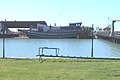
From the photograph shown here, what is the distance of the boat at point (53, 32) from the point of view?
424 ft

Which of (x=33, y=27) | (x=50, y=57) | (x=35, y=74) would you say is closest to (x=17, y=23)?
(x=33, y=27)

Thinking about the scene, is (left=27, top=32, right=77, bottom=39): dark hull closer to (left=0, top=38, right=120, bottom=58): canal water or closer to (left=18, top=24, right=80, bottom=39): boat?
(left=18, top=24, right=80, bottom=39): boat

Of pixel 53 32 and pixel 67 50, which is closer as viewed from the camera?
pixel 67 50

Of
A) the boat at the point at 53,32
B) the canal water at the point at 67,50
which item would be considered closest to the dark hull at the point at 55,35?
the boat at the point at 53,32

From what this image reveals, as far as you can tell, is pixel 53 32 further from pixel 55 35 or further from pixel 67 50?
pixel 67 50

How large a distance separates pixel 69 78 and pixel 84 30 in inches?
4862

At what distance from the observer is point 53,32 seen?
130 metres

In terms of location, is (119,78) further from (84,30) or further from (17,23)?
(17,23)

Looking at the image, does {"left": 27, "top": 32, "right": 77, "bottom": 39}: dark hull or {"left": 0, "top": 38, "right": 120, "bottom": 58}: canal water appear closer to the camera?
{"left": 0, "top": 38, "right": 120, "bottom": 58}: canal water

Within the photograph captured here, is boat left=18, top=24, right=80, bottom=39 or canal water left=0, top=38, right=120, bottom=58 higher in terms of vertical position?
boat left=18, top=24, right=80, bottom=39

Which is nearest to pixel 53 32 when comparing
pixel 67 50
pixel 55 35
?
pixel 55 35

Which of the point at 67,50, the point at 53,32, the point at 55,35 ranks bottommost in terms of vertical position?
the point at 67,50

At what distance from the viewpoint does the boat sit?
129 meters

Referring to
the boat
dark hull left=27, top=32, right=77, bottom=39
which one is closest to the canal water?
dark hull left=27, top=32, right=77, bottom=39
